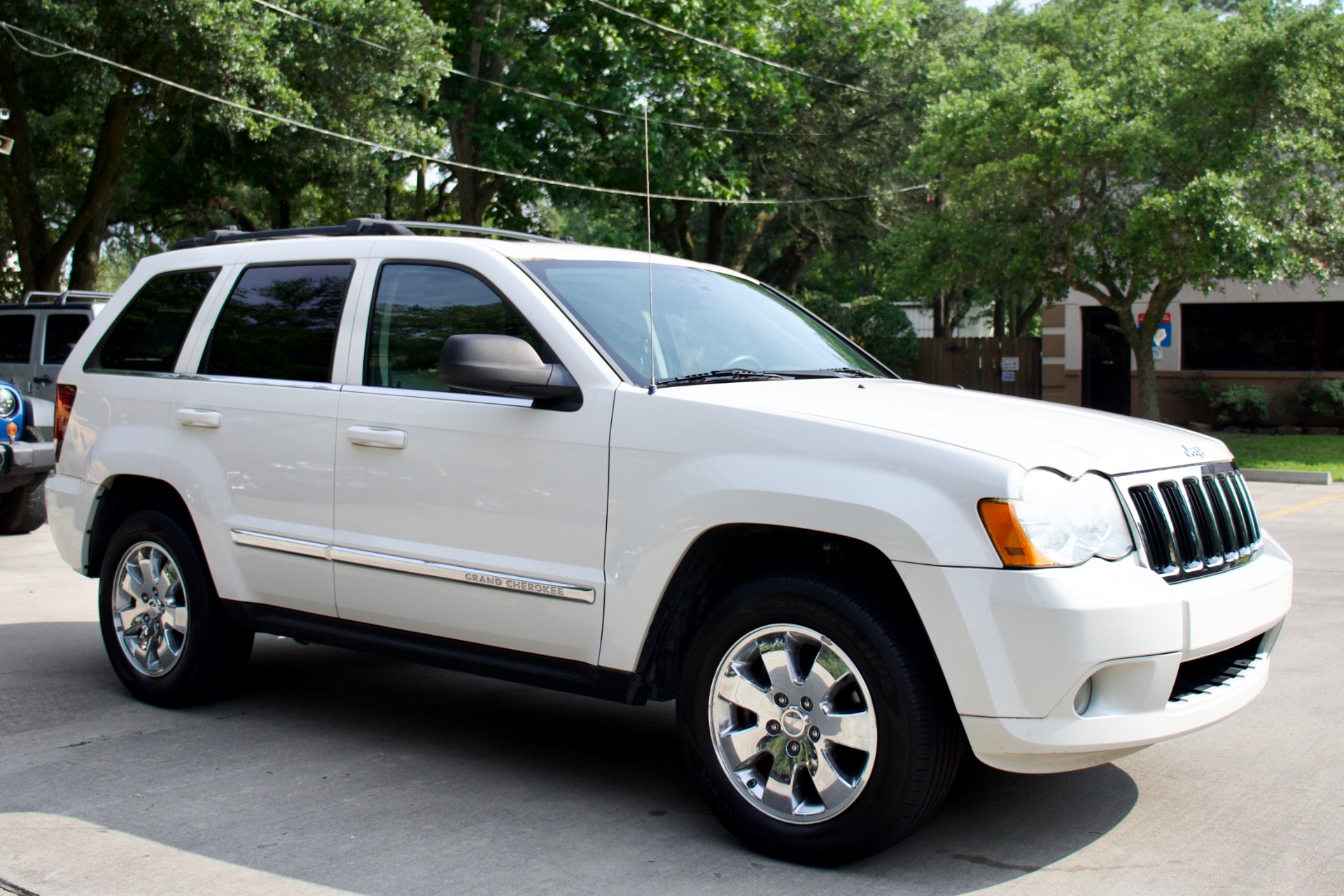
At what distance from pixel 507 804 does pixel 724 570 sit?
3.69 ft

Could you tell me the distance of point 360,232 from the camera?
5.26 metres

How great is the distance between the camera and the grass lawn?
1692 centimetres

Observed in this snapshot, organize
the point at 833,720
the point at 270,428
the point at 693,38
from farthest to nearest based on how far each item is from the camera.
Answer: the point at 693,38, the point at 270,428, the point at 833,720

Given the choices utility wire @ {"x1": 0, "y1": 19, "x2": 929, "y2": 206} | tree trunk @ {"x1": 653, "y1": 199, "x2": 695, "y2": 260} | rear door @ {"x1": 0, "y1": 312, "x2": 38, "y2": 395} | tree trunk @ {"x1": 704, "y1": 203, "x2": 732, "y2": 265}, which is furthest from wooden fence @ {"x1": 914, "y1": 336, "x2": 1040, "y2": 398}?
rear door @ {"x1": 0, "y1": 312, "x2": 38, "y2": 395}

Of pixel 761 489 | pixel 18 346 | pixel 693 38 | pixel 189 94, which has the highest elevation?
pixel 693 38

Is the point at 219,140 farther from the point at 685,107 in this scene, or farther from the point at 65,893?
the point at 65,893

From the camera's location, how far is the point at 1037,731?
3.47 m

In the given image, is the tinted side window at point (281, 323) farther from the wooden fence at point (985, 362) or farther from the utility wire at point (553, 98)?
the wooden fence at point (985, 362)

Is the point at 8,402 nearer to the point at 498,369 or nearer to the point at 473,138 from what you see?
the point at 498,369

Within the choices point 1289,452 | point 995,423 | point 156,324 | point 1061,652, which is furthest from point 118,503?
point 1289,452

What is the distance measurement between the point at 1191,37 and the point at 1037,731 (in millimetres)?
18335

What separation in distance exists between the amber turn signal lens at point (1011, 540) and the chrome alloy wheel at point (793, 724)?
57 centimetres

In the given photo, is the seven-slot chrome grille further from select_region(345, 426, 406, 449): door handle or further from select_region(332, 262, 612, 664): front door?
select_region(345, 426, 406, 449): door handle

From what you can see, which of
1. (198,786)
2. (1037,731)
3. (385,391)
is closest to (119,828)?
(198,786)
